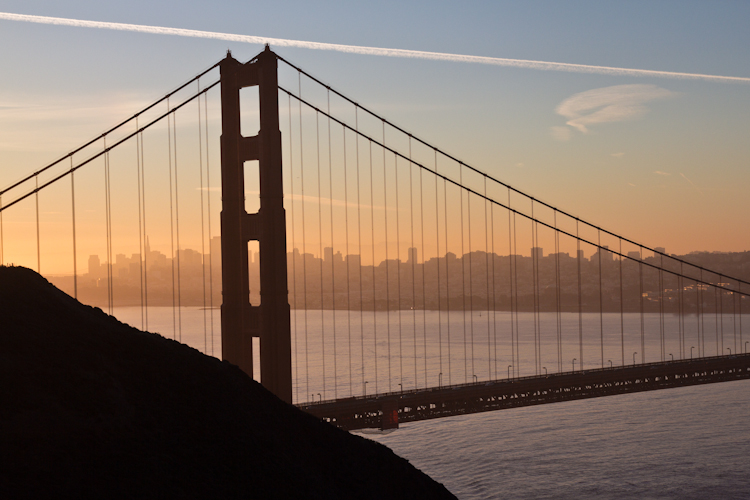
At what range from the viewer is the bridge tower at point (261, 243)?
27.7m

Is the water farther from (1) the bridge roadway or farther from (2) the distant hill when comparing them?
(2) the distant hill

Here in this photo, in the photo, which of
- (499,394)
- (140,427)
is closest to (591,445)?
(499,394)

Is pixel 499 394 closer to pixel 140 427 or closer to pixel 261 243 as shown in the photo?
pixel 261 243

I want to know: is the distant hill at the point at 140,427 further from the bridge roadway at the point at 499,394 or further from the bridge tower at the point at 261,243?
the bridge roadway at the point at 499,394

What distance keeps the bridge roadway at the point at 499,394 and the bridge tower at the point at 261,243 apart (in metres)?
6.15

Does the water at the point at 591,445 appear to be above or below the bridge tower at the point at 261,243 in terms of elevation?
below

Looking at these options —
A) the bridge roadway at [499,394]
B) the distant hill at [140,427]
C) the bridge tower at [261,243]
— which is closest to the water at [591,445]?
the bridge roadway at [499,394]

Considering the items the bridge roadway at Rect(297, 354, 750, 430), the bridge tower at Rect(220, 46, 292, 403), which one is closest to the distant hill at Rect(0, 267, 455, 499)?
the bridge tower at Rect(220, 46, 292, 403)

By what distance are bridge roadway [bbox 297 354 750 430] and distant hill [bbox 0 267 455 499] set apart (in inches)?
518

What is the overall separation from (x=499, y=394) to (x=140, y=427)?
100ft

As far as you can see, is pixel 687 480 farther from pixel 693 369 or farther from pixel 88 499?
pixel 88 499

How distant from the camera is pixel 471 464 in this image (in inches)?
1964

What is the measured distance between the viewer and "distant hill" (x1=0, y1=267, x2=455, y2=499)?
13.2 m

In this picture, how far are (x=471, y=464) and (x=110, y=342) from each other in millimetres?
37314
